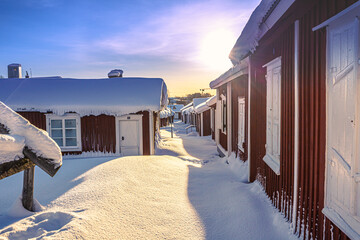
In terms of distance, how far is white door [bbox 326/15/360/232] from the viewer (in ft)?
6.50

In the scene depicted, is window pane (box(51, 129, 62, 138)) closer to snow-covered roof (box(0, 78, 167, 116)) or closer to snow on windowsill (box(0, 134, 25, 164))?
snow-covered roof (box(0, 78, 167, 116))

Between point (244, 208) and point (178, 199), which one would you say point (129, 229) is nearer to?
point (178, 199)

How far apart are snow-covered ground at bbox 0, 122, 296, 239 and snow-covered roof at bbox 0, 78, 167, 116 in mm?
5478

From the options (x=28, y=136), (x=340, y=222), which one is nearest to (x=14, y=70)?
(x=28, y=136)

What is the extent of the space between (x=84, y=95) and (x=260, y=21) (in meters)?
10.4

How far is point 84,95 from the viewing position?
12125 millimetres

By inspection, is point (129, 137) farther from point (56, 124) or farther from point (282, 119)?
point (282, 119)

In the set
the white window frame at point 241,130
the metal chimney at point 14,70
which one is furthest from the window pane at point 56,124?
the white window frame at point 241,130

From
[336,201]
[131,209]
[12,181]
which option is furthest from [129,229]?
[12,181]

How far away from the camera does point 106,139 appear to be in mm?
11672

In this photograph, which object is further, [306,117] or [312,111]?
[306,117]

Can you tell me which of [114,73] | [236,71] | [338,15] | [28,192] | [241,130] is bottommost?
[28,192]

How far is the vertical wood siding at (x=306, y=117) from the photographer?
253cm

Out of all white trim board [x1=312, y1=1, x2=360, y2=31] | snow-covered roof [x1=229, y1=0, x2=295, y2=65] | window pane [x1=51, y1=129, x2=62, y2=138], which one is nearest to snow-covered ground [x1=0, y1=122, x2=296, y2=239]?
white trim board [x1=312, y1=1, x2=360, y2=31]
